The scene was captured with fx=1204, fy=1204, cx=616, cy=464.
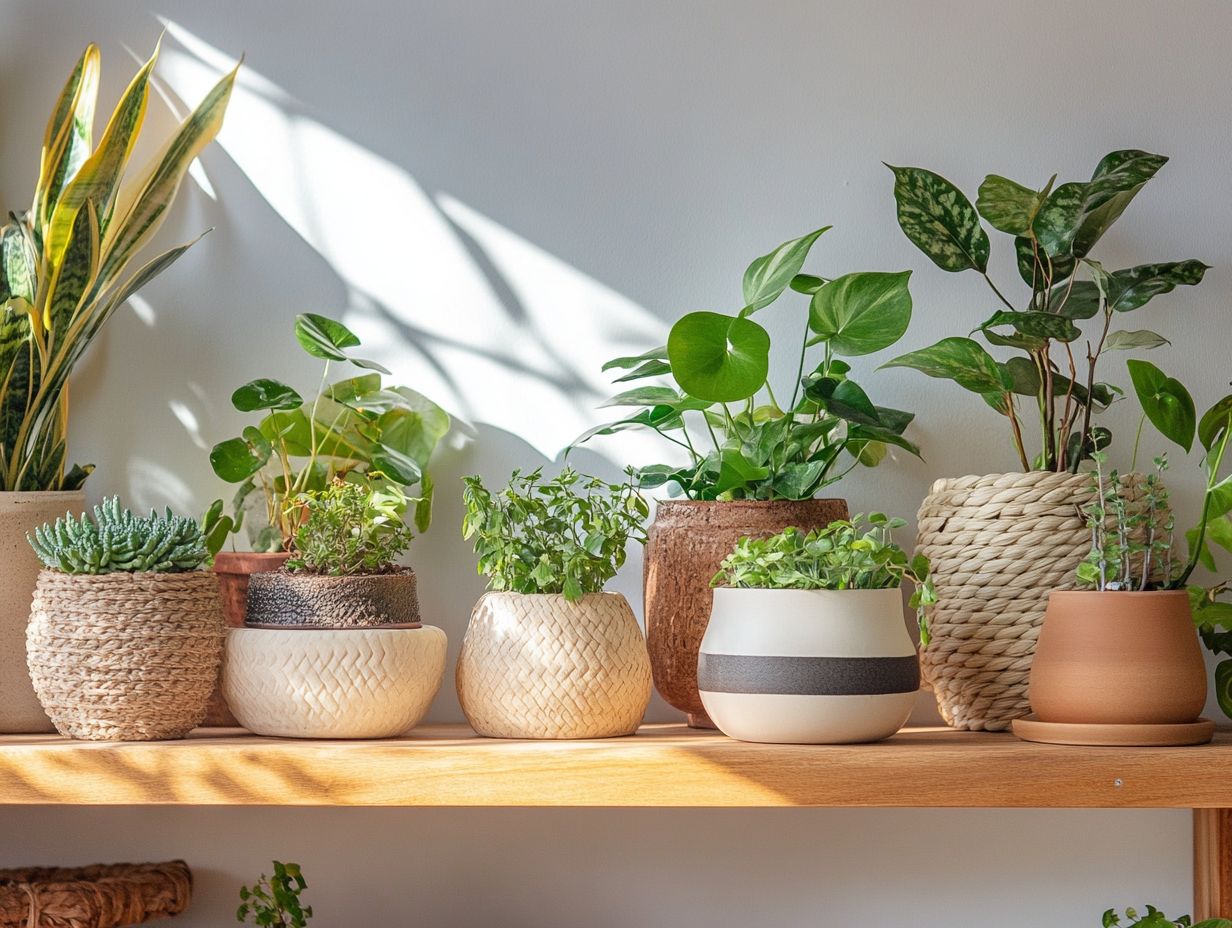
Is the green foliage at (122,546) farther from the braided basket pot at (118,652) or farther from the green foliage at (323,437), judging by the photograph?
the green foliage at (323,437)

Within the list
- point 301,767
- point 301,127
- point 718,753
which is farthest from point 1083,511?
point 301,127

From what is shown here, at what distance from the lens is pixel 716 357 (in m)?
1.11

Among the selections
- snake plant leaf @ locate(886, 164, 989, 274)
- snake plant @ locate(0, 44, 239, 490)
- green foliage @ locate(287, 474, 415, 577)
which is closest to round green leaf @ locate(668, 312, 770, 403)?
snake plant leaf @ locate(886, 164, 989, 274)

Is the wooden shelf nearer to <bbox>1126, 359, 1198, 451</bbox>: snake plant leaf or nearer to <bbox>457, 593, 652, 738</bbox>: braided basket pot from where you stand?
<bbox>457, 593, 652, 738</bbox>: braided basket pot

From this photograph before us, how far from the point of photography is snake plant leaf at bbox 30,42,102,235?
126 centimetres

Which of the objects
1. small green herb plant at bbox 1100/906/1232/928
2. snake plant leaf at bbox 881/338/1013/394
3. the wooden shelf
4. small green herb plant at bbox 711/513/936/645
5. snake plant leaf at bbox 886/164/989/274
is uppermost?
snake plant leaf at bbox 886/164/989/274

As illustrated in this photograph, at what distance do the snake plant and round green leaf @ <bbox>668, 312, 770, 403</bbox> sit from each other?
58 cm

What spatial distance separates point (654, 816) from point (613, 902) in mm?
103

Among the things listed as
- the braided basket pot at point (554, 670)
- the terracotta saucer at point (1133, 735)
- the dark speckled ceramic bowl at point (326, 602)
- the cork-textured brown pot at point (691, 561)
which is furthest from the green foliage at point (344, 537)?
the terracotta saucer at point (1133, 735)

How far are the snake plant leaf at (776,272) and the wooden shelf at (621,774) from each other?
1.37ft

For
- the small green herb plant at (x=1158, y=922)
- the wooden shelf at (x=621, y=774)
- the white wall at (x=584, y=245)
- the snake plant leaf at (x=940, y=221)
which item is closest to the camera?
the wooden shelf at (x=621, y=774)

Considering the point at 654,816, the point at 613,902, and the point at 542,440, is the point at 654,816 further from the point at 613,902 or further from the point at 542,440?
the point at 542,440

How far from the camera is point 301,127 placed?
139 cm

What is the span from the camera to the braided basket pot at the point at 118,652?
1062mm
